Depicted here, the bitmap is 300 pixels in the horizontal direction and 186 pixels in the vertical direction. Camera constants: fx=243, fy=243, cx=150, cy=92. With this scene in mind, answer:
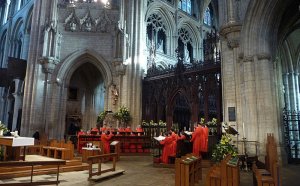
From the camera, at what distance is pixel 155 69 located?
19.3 metres

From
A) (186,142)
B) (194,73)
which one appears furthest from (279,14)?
(186,142)

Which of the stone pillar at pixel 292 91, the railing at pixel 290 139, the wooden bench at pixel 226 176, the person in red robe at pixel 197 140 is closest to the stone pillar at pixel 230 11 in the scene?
the person in red robe at pixel 197 140

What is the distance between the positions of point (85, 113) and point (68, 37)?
7.12 meters

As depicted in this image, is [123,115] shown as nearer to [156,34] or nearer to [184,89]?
[184,89]

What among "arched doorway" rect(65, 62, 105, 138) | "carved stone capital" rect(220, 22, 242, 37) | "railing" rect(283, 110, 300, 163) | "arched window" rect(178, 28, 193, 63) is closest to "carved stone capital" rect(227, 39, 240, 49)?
"carved stone capital" rect(220, 22, 242, 37)

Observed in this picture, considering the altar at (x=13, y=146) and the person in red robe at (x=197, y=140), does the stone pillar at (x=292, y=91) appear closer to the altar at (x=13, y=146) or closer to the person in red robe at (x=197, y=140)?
the person in red robe at (x=197, y=140)

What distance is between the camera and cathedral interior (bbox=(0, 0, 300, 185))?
1141cm

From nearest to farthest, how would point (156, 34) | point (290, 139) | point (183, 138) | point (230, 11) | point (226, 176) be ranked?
point (226, 176)
point (183, 138)
point (230, 11)
point (290, 139)
point (156, 34)

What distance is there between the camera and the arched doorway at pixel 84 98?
2186 centimetres

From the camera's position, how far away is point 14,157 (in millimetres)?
7195

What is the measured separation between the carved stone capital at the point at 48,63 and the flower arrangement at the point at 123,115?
233 inches

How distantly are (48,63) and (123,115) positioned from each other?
6694 millimetres

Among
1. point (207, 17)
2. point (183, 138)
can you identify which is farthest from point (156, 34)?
point (183, 138)

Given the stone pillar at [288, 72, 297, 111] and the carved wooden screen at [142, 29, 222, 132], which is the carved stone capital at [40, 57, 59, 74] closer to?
the carved wooden screen at [142, 29, 222, 132]
